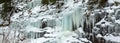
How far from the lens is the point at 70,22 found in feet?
21.5

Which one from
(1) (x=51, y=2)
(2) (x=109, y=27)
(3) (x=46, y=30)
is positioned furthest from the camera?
(1) (x=51, y=2)

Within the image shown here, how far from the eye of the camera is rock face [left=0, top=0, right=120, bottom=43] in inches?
239

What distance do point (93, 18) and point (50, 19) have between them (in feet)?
4.79

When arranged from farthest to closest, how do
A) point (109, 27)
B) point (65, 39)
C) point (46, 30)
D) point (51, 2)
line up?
point (51, 2) < point (46, 30) < point (65, 39) < point (109, 27)

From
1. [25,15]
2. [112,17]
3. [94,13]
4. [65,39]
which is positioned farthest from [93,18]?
[25,15]

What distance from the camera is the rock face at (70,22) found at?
6.08 metres

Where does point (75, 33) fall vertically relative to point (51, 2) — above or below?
below

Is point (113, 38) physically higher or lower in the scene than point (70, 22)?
lower

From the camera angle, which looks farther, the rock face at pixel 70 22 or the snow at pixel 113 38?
the rock face at pixel 70 22

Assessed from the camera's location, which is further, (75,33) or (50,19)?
(50,19)

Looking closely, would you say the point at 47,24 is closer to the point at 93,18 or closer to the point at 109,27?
the point at 93,18

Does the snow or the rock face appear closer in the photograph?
the snow

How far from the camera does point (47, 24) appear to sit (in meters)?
7.19

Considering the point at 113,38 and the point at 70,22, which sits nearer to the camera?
the point at 113,38
